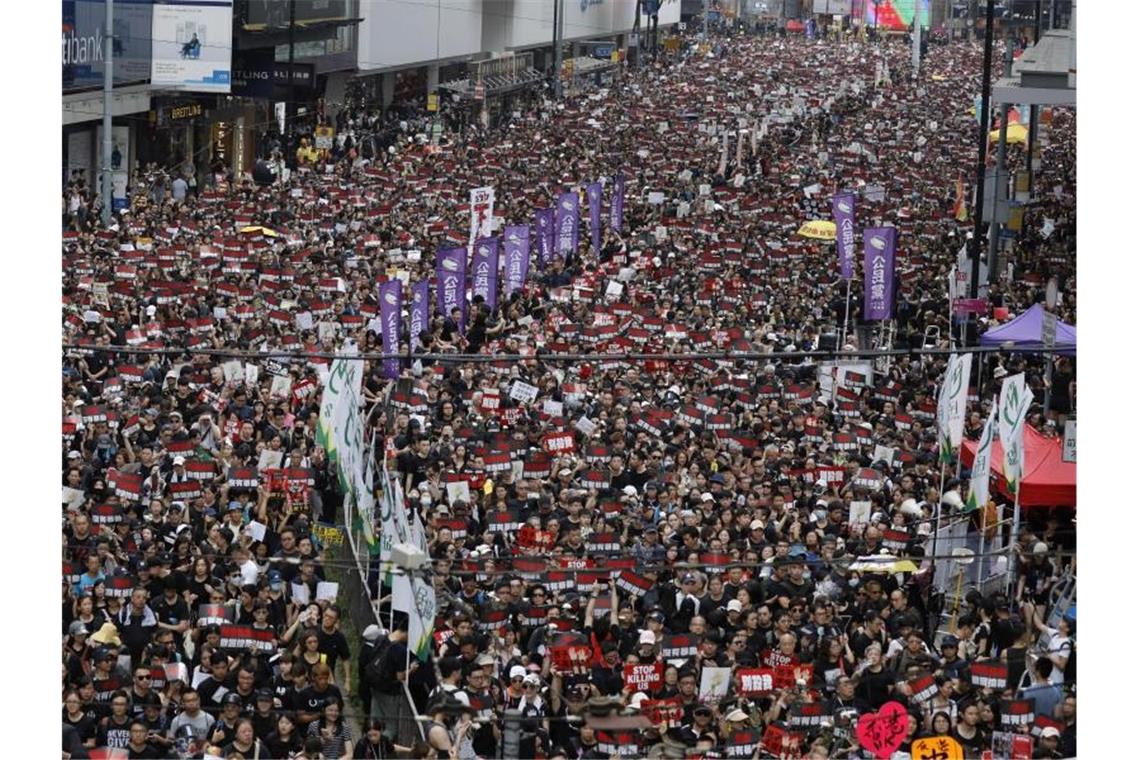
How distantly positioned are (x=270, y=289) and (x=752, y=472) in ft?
29.9

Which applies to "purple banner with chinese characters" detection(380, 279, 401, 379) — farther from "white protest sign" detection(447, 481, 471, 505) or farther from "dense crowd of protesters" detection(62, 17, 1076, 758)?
"white protest sign" detection(447, 481, 471, 505)


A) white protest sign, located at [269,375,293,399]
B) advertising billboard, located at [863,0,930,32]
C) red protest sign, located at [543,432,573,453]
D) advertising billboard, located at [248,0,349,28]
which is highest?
advertising billboard, located at [863,0,930,32]

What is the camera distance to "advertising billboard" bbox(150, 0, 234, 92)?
46.8 meters

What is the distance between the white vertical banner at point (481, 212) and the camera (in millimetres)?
31969

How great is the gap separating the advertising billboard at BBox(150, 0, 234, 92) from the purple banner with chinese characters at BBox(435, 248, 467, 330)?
2213 centimetres

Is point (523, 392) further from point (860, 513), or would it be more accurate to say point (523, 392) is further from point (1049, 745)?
point (1049, 745)

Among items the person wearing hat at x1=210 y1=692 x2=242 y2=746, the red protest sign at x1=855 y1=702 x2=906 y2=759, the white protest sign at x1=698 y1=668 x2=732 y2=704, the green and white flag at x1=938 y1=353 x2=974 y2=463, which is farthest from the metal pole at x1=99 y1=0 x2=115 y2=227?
the red protest sign at x1=855 y1=702 x2=906 y2=759

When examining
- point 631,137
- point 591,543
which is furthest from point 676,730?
point 631,137

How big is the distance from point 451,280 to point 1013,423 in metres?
11.4

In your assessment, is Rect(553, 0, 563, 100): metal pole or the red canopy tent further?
Rect(553, 0, 563, 100): metal pole

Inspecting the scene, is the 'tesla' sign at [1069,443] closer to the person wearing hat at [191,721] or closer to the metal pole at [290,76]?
the person wearing hat at [191,721]

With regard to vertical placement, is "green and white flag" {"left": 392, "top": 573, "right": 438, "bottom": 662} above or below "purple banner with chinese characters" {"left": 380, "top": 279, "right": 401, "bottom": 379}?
below

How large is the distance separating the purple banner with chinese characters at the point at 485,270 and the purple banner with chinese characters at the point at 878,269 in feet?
15.7

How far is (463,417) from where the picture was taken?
20.3m
